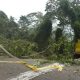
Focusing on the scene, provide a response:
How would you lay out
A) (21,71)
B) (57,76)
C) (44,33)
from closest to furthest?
(57,76) → (21,71) → (44,33)

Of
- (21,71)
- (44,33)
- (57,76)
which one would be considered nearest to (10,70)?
(21,71)

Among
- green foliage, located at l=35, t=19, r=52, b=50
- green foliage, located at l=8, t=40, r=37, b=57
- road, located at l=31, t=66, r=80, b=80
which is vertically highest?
green foliage, located at l=35, t=19, r=52, b=50

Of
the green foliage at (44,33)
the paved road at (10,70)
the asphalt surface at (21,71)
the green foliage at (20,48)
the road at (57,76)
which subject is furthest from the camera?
the green foliage at (44,33)

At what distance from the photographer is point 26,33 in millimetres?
24234

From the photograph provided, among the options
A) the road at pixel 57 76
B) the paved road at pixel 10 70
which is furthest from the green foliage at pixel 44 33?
the road at pixel 57 76

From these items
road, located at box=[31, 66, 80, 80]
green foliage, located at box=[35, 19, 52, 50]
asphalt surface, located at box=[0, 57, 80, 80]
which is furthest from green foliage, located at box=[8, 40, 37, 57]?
road, located at box=[31, 66, 80, 80]

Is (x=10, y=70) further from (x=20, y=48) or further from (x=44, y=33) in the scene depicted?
(x=44, y=33)

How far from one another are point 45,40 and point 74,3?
10.9ft

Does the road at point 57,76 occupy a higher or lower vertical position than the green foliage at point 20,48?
lower

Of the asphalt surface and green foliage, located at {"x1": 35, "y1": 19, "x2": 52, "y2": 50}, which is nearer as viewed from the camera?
the asphalt surface

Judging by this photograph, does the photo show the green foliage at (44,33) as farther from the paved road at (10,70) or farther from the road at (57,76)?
the road at (57,76)

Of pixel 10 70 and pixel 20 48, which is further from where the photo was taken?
pixel 20 48

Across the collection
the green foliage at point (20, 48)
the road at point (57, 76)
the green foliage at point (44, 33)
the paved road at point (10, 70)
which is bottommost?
the road at point (57, 76)

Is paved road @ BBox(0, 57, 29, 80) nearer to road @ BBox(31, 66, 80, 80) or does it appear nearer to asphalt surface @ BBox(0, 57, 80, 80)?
asphalt surface @ BBox(0, 57, 80, 80)
